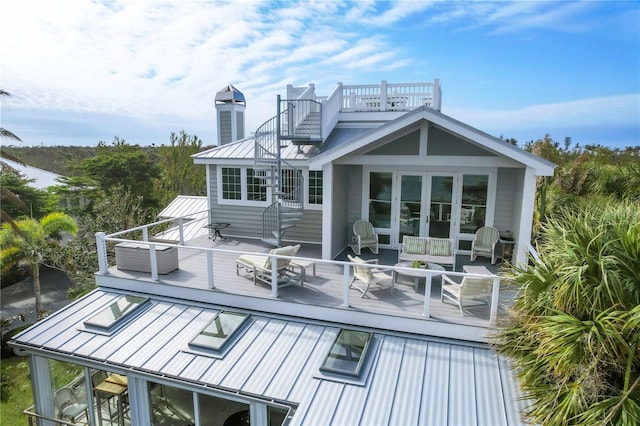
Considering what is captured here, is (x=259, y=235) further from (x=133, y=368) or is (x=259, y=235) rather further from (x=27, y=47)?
(x=27, y=47)

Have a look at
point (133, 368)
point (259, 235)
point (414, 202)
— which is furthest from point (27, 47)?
point (414, 202)

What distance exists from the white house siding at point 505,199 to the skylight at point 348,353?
508cm

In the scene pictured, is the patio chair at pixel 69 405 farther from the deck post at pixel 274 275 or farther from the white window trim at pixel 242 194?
the white window trim at pixel 242 194

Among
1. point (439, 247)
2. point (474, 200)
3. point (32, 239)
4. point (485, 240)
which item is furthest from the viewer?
point (32, 239)

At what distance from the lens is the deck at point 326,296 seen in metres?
5.71

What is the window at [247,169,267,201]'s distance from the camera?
10828 mm

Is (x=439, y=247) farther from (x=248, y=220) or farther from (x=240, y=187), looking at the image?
(x=240, y=187)

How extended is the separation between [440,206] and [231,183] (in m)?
5.93

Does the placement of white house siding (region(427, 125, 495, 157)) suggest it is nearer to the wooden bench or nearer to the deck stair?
the wooden bench

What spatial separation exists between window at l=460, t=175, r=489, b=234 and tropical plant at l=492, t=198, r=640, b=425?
16.8 ft

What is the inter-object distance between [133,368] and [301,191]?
227 inches

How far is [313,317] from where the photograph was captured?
626 cm

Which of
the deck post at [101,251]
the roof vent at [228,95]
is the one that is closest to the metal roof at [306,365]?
the deck post at [101,251]

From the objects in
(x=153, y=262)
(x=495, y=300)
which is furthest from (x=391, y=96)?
(x=153, y=262)
